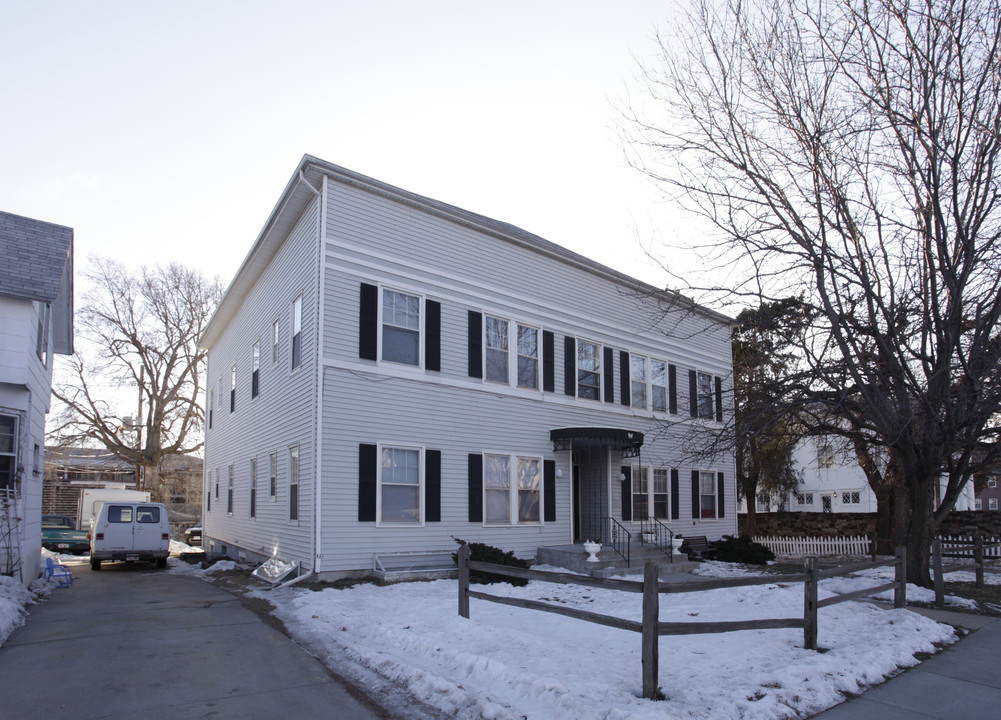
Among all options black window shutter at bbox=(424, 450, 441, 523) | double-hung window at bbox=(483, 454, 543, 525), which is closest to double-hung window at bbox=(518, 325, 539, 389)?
double-hung window at bbox=(483, 454, 543, 525)

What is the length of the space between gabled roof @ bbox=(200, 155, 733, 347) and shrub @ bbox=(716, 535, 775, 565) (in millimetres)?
6643

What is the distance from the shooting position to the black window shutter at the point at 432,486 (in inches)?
585

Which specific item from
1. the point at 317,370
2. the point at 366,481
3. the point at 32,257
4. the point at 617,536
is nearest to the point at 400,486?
the point at 366,481

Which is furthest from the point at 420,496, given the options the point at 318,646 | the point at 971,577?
the point at 971,577

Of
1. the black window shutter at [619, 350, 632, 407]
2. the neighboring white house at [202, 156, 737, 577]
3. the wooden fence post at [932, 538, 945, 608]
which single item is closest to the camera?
the wooden fence post at [932, 538, 945, 608]

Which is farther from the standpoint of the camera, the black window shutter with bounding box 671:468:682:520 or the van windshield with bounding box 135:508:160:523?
the black window shutter with bounding box 671:468:682:520

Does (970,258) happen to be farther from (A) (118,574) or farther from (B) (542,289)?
(A) (118,574)

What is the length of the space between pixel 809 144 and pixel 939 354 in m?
4.11

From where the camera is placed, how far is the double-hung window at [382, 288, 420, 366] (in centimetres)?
1505

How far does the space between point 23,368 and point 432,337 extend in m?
7.81

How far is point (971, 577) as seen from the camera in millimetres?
16875

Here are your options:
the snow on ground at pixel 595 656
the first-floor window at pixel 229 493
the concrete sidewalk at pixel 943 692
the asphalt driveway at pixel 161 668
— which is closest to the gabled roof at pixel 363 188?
the snow on ground at pixel 595 656

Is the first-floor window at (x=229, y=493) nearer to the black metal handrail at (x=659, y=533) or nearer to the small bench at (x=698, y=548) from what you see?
the black metal handrail at (x=659, y=533)

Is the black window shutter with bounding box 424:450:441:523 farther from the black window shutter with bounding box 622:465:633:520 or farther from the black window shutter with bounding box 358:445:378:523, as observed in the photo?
the black window shutter with bounding box 622:465:633:520
